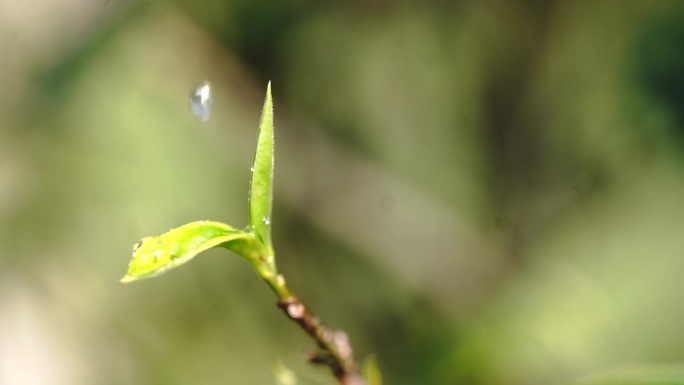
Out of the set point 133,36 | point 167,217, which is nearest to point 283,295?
point 167,217

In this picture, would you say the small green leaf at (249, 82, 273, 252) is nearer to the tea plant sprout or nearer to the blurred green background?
the tea plant sprout

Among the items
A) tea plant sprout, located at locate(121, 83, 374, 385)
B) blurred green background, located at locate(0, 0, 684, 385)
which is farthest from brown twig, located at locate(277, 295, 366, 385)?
blurred green background, located at locate(0, 0, 684, 385)

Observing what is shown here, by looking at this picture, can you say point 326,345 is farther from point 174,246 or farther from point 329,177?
point 329,177

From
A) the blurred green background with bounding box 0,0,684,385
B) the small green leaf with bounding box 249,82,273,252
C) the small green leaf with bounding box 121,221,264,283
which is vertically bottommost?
the small green leaf with bounding box 121,221,264,283

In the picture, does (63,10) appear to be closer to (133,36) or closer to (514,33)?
(133,36)

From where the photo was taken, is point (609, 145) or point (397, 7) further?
point (397, 7)

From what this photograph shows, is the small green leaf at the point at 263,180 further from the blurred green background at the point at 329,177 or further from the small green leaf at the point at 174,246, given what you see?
the blurred green background at the point at 329,177
